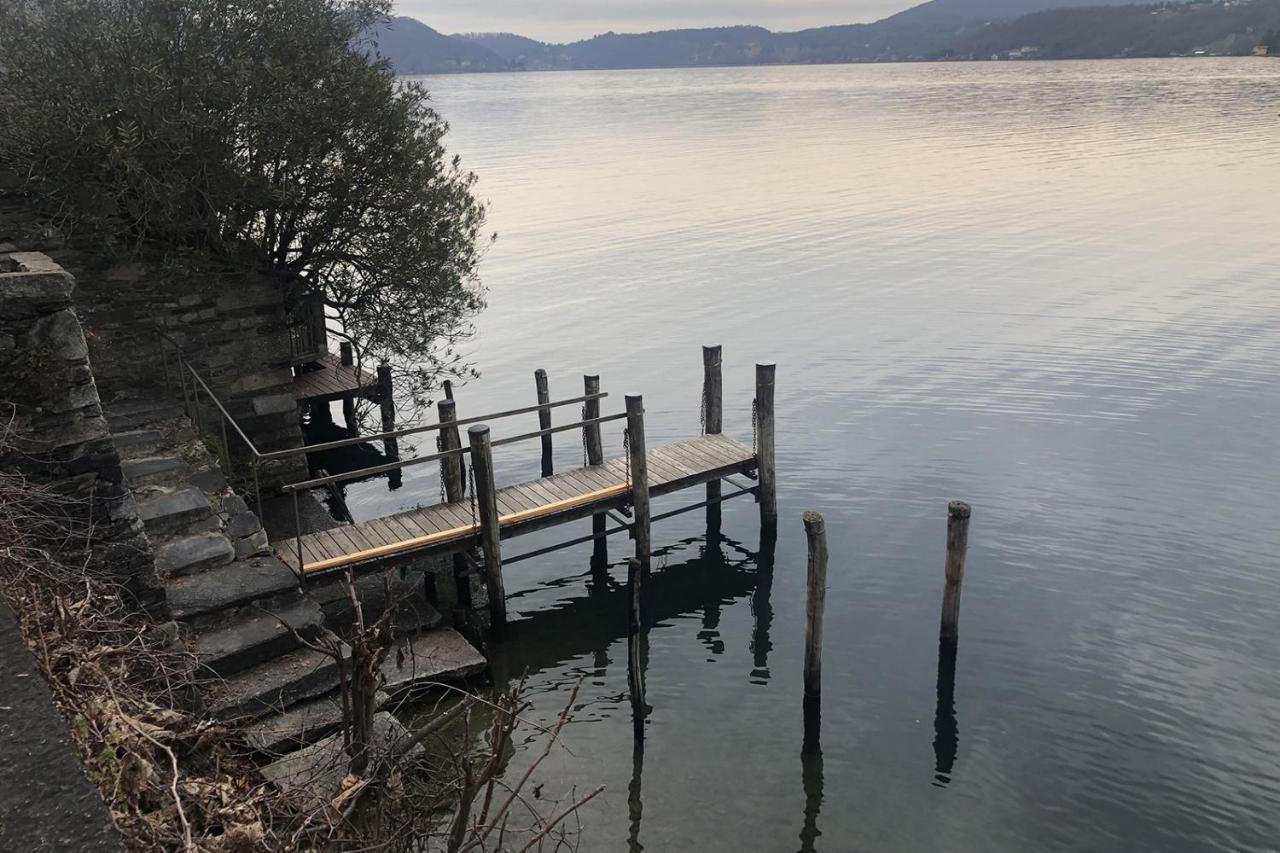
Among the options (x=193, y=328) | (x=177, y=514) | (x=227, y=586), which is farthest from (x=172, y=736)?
(x=193, y=328)

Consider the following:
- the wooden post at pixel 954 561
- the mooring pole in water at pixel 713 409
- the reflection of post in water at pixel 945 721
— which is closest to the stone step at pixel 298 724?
the reflection of post in water at pixel 945 721

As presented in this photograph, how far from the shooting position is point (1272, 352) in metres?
25.9

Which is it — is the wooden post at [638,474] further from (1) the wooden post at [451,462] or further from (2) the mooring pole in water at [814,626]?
(2) the mooring pole in water at [814,626]

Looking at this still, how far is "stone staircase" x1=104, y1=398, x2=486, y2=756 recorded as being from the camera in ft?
32.5

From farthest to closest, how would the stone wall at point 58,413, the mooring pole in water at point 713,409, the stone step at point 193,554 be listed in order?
the mooring pole in water at point 713,409 → the stone step at point 193,554 → the stone wall at point 58,413

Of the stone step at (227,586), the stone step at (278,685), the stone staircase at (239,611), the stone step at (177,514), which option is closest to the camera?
the stone step at (278,685)

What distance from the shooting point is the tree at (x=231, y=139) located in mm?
14422

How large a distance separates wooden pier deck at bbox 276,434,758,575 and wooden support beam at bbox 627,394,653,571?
9.4 inches

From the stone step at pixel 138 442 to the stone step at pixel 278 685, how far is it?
4546 mm

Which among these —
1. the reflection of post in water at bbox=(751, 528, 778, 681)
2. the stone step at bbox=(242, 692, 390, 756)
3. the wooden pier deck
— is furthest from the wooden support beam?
the stone step at bbox=(242, 692, 390, 756)

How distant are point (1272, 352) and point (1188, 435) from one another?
6.85 m

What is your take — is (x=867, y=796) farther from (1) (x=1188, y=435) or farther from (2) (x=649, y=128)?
(2) (x=649, y=128)

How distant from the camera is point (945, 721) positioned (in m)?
12.6

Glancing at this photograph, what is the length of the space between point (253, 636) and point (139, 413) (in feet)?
20.2
